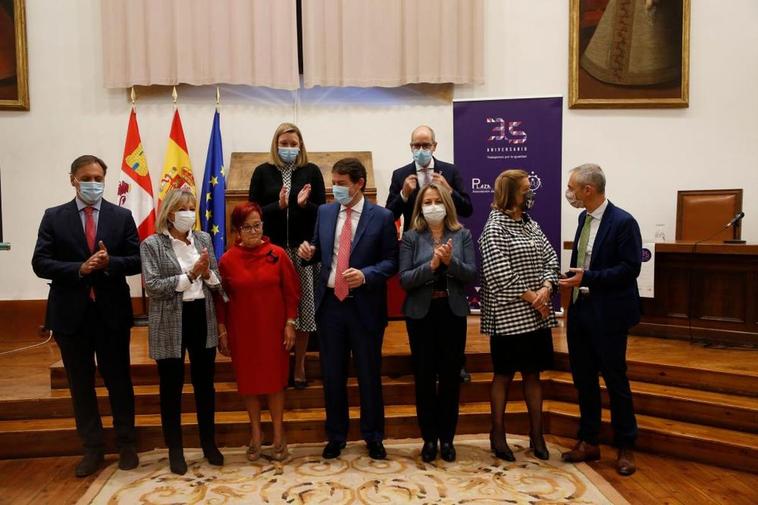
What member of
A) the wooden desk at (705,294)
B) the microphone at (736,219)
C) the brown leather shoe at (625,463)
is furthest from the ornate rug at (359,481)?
the microphone at (736,219)

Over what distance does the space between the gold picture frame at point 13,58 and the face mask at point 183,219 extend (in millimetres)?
3768

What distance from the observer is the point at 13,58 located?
5973mm

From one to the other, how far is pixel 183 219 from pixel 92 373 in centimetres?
103

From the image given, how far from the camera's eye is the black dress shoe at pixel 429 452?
348cm

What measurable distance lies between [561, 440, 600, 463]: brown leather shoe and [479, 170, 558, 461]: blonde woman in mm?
297

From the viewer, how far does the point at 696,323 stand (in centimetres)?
517

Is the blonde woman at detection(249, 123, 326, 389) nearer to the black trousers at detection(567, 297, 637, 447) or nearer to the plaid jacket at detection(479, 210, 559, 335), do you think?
the plaid jacket at detection(479, 210, 559, 335)

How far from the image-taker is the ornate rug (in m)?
3.05

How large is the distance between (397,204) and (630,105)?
3.78 meters

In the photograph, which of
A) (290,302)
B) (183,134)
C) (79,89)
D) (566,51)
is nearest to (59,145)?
(79,89)

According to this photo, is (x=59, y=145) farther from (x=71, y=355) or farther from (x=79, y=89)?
(x=71, y=355)

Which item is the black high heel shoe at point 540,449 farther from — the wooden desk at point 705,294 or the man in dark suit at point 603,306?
the wooden desk at point 705,294

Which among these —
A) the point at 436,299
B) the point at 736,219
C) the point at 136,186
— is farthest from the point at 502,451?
the point at 136,186

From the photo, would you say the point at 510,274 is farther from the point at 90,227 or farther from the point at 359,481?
the point at 90,227
